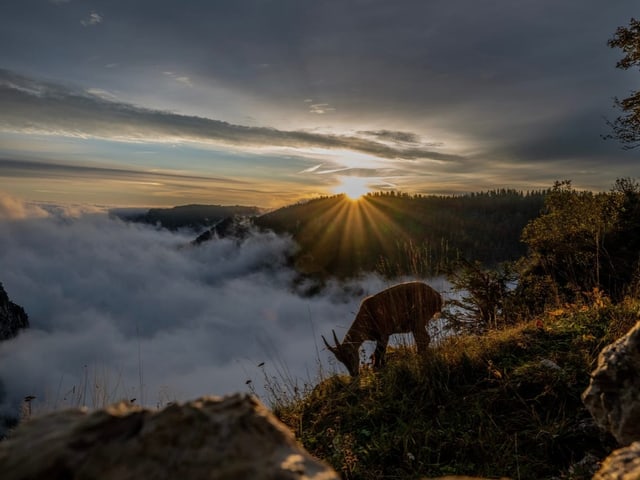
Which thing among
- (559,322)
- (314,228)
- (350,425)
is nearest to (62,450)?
(350,425)

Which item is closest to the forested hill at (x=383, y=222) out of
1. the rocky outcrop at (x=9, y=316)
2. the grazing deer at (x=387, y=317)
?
the grazing deer at (x=387, y=317)

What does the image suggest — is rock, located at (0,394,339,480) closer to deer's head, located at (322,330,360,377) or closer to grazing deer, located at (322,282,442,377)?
grazing deer, located at (322,282,442,377)

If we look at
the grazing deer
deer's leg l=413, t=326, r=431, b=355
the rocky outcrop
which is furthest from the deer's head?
the rocky outcrop

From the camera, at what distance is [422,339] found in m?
6.42

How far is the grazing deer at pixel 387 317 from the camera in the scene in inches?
278

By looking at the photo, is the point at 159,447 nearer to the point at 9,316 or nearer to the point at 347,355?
the point at 347,355

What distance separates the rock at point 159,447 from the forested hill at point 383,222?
8839cm

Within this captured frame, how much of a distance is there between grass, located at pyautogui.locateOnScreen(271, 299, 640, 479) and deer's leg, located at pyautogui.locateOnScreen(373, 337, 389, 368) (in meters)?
0.74

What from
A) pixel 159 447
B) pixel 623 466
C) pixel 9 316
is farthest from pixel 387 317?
pixel 9 316

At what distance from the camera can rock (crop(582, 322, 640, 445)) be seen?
6.68 ft

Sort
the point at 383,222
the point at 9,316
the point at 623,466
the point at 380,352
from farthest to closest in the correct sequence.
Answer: the point at 383,222
the point at 9,316
the point at 380,352
the point at 623,466

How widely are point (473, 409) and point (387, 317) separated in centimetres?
346

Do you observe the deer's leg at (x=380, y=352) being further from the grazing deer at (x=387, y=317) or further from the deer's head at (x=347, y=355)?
the deer's head at (x=347, y=355)

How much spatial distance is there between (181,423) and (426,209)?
5375 inches
